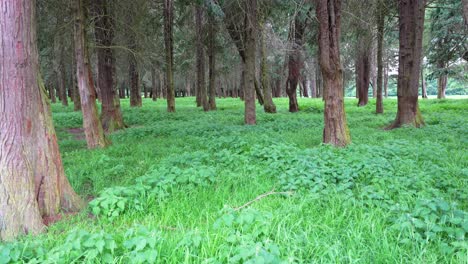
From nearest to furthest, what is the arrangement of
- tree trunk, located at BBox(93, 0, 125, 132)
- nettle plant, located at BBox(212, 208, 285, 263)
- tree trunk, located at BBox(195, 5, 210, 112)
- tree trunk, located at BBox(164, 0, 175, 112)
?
1. nettle plant, located at BBox(212, 208, 285, 263)
2. tree trunk, located at BBox(93, 0, 125, 132)
3. tree trunk, located at BBox(164, 0, 175, 112)
4. tree trunk, located at BBox(195, 5, 210, 112)

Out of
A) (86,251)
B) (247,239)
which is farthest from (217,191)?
(86,251)

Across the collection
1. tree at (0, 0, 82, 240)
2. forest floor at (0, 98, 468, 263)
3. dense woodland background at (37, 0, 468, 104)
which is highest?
dense woodland background at (37, 0, 468, 104)

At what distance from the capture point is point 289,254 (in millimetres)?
2490

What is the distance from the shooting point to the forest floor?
2.50 meters

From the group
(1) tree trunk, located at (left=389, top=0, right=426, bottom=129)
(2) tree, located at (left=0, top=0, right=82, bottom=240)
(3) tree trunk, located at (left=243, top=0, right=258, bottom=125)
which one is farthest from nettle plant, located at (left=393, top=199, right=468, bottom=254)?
(3) tree trunk, located at (left=243, top=0, right=258, bottom=125)

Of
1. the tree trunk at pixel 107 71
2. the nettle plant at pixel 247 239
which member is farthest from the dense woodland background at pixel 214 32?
the nettle plant at pixel 247 239

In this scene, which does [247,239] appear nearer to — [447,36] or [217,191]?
[217,191]

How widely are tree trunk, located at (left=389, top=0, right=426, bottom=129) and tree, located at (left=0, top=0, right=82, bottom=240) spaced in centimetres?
949

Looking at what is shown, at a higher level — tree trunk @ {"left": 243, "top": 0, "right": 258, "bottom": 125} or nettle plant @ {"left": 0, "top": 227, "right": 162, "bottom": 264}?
tree trunk @ {"left": 243, "top": 0, "right": 258, "bottom": 125}

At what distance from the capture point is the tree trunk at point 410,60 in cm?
958

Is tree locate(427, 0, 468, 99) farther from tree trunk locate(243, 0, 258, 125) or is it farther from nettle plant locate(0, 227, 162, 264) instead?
nettle plant locate(0, 227, 162, 264)

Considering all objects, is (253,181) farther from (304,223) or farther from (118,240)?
Result: (118,240)

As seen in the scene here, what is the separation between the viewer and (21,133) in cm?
323

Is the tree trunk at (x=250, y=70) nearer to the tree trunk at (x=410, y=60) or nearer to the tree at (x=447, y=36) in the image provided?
the tree trunk at (x=410, y=60)
